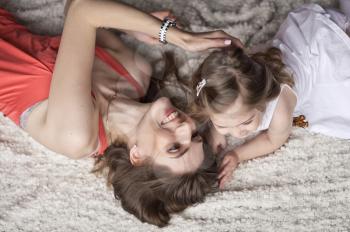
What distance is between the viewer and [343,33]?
3.54ft

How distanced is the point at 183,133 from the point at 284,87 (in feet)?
0.84

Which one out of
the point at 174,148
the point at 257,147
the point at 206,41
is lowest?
the point at 257,147

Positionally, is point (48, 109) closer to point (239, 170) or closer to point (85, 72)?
point (85, 72)

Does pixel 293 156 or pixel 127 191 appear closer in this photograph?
pixel 127 191

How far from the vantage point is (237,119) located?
95 cm

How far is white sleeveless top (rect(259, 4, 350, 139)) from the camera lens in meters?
1.08

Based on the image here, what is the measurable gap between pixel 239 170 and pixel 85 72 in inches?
19.2

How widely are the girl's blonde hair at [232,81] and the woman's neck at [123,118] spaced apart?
14 cm

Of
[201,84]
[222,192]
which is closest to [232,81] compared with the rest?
[201,84]

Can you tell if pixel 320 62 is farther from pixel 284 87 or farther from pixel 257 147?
pixel 257 147

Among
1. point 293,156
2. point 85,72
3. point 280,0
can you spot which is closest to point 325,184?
point 293,156

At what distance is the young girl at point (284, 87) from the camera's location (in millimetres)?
907

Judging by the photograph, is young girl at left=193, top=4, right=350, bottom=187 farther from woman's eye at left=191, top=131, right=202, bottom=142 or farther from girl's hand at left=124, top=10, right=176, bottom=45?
girl's hand at left=124, top=10, right=176, bottom=45

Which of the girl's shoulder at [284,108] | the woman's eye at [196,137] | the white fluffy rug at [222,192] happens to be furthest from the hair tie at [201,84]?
the white fluffy rug at [222,192]
